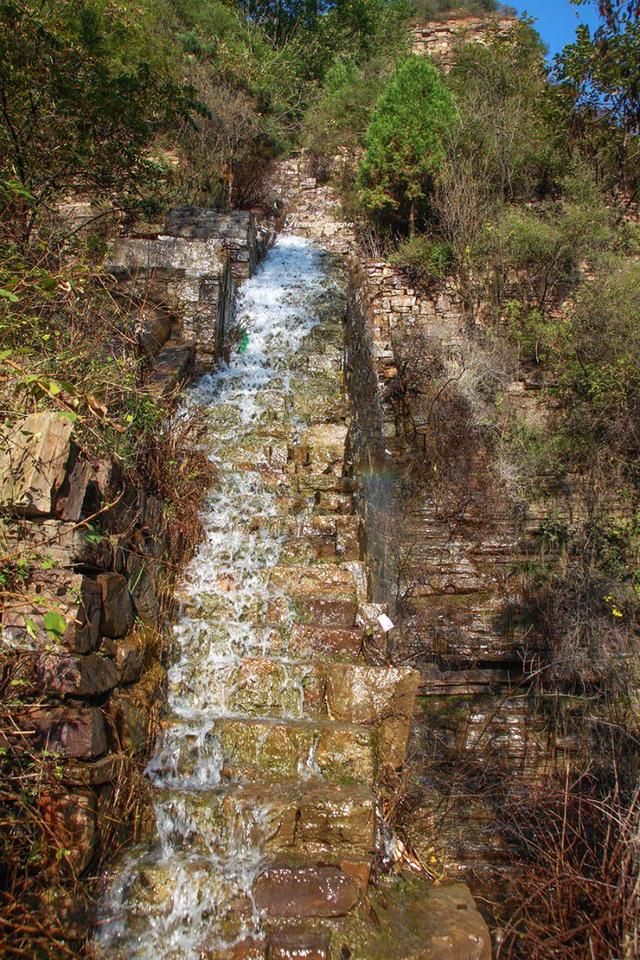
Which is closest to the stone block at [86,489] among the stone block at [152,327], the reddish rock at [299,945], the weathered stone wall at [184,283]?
the reddish rock at [299,945]

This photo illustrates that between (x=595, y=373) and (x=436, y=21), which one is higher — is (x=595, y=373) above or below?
below

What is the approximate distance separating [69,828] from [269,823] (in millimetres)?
1052

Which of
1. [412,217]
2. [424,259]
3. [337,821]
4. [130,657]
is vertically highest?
[412,217]

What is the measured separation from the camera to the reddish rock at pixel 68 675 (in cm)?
310

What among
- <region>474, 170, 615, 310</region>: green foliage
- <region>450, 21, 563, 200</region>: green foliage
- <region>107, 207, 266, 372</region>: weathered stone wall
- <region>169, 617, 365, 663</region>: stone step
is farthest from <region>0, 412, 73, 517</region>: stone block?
<region>450, 21, 563, 200</region>: green foliage

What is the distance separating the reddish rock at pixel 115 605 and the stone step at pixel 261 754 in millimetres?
703

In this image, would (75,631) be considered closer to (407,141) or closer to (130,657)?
(130,657)

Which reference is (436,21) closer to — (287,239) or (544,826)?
(287,239)

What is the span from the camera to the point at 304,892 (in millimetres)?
3180

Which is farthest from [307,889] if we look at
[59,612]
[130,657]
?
[59,612]

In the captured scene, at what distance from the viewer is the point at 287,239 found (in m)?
11.5

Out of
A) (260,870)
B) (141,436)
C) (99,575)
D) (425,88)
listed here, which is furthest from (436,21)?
(260,870)

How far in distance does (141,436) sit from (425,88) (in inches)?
384

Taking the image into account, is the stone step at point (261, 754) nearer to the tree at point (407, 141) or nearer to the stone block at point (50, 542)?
the stone block at point (50, 542)
